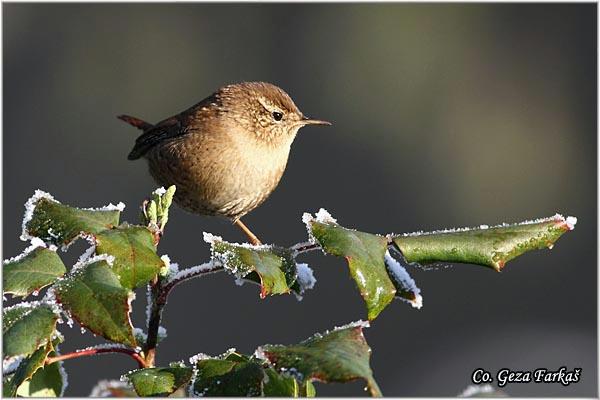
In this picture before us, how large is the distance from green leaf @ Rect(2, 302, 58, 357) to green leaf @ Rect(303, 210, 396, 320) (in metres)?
0.51

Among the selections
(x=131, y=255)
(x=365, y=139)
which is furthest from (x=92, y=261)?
(x=365, y=139)

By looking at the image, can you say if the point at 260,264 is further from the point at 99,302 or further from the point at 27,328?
the point at 27,328

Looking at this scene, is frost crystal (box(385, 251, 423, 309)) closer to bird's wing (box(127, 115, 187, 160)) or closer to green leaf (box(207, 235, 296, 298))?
green leaf (box(207, 235, 296, 298))

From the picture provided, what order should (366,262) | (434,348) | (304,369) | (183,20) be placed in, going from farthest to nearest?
(183,20), (434,348), (366,262), (304,369)

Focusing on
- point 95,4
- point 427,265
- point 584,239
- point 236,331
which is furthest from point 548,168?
point 427,265

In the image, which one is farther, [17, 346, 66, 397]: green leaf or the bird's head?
the bird's head

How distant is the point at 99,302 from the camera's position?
5.16 feet

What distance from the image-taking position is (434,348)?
854 centimetres

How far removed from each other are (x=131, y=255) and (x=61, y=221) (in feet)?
0.72

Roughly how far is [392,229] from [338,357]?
7562mm

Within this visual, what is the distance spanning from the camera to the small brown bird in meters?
3.88

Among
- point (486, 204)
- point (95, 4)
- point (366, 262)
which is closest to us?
point (366, 262)

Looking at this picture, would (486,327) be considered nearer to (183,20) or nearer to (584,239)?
(584,239)

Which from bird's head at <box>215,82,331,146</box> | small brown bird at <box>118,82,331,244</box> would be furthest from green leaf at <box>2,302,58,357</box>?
bird's head at <box>215,82,331,146</box>
